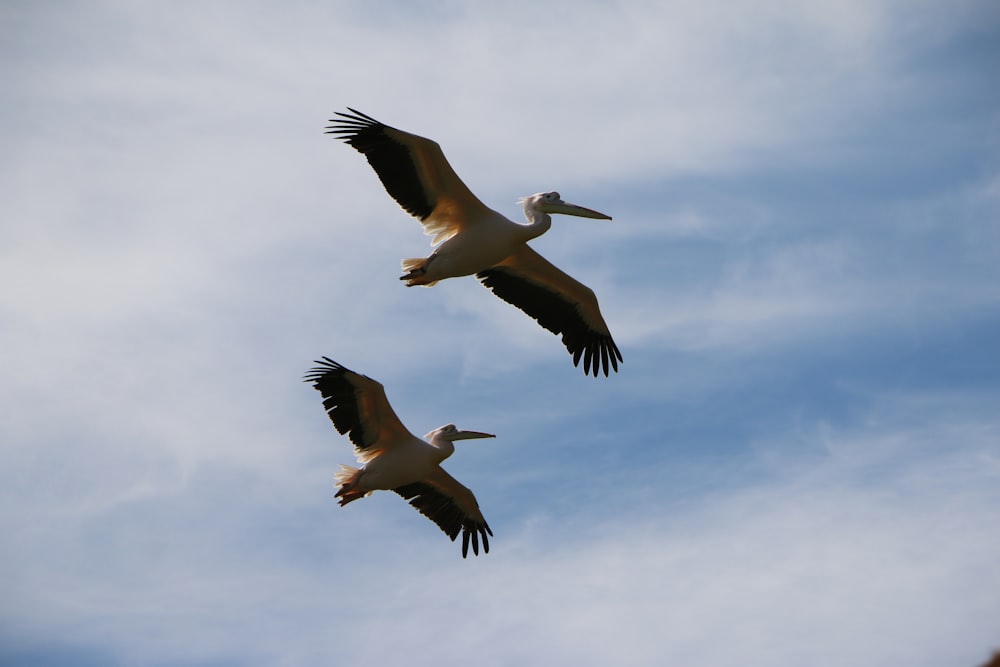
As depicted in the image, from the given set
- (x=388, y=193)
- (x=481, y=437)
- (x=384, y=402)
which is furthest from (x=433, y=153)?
(x=481, y=437)

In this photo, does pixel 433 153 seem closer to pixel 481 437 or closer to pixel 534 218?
pixel 534 218

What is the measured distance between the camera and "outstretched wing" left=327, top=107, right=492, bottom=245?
53.2 ft

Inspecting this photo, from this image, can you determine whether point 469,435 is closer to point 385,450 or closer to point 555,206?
point 385,450

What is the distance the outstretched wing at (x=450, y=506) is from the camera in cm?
1883

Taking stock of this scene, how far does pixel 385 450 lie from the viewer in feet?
57.6

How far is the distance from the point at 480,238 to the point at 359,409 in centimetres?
243

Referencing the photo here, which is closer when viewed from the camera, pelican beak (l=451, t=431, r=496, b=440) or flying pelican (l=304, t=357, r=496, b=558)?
flying pelican (l=304, t=357, r=496, b=558)

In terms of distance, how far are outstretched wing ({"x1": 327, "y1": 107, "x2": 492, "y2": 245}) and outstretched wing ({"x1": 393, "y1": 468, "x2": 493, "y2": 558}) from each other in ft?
11.1

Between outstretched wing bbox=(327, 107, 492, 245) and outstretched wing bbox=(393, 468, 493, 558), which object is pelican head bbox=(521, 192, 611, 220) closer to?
outstretched wing bbox=(327, 107, 492, 245)

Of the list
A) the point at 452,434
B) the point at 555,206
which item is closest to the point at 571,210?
the point at 555,206

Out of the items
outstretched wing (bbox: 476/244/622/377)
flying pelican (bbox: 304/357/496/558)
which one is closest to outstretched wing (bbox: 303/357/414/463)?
flying pelican (bbox: 304/357/496/558)

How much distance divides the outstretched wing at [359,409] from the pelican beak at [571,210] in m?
3.01

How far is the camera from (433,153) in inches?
648

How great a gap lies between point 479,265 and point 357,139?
2.19m
